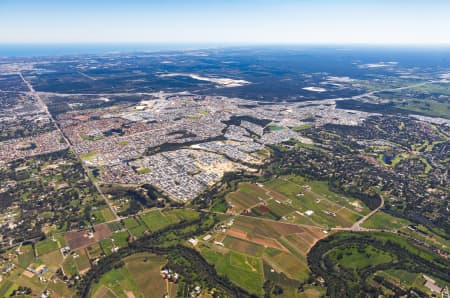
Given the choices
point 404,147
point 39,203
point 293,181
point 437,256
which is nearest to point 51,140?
point 39,203

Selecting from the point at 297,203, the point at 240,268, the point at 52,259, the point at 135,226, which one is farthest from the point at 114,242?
the point at 297,203

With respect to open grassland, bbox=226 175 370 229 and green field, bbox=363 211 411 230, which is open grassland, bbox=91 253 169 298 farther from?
green field, bbox=363 211 411 230

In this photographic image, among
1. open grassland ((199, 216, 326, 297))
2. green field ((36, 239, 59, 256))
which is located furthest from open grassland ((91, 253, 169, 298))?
green field ((36, 239, 59, 256))

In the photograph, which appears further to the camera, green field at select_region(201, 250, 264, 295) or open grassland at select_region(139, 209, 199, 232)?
open grassland at select_region(139, 209, 199, 232)

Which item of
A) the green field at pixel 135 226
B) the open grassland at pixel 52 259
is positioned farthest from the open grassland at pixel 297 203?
the open grassland at pixel 52 259

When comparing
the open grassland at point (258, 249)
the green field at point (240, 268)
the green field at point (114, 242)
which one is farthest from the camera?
the green field at point (114, 242)

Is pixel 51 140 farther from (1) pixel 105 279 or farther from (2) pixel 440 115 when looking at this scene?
(2) pixel 440 115

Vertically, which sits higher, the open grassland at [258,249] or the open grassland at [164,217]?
the open grassland at [164,217]

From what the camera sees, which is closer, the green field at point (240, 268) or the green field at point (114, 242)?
the green field at point (240, 268)

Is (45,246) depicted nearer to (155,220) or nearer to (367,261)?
(155,220)

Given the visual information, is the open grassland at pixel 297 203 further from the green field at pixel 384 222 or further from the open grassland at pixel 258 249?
the open grassland at pixel 258 249

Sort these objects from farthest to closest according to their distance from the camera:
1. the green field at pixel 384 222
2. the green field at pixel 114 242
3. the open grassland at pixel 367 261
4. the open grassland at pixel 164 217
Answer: the green field at pixel 384 222 → the open grassland at pixel 164 217 → the green field at pixel 114 242 → the open grassland at pixel 367 261

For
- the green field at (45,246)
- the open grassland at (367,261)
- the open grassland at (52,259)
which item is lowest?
the open grassland at (367,261)
